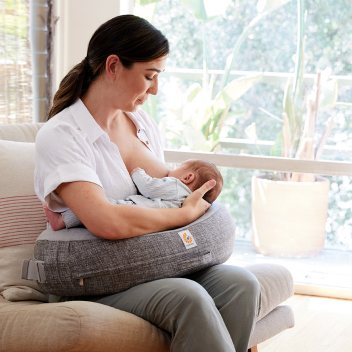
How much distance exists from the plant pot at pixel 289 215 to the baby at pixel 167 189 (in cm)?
129

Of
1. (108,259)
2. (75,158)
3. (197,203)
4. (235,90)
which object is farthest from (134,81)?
(235,90)

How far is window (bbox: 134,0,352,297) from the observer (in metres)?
2.81

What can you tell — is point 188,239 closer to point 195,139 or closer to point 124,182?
point 124,182

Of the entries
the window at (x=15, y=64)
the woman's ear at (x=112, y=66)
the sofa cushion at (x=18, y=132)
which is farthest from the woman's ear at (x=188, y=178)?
the window at (x=15, y=64)

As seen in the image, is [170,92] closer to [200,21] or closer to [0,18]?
[200,21]

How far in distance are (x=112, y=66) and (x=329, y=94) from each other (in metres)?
1.69

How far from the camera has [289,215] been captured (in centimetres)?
292

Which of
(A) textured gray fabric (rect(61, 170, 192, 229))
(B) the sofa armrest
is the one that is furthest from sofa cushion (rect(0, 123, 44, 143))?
(B) the sofa armrest

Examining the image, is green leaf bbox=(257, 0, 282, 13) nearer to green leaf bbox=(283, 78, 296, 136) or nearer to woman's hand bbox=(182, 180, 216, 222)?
green leaf bbox=(283, 78, 296, 136)

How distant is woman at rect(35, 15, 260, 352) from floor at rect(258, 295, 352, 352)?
918 mm

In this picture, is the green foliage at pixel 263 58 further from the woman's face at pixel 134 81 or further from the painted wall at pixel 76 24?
the woman's face at pixel 134 81

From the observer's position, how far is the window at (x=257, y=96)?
9.21ft

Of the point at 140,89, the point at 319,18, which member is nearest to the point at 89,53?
the point at 140,89

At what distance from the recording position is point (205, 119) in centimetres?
300
